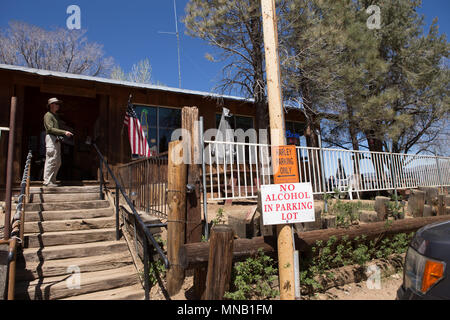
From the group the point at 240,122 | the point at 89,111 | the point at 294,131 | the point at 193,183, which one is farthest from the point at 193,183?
the point at 294,131

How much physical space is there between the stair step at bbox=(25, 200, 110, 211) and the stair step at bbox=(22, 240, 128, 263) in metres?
1.26

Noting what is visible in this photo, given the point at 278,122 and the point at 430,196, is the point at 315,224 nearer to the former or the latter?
the point at 278,122

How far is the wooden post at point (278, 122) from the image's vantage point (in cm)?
322

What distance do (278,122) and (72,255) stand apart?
11.8 feet

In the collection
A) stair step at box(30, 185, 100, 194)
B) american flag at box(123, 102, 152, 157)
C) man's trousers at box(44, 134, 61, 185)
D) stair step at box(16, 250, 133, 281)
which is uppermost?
american flag at box(123, 102, 152, 157)

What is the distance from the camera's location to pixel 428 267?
6.19 feet

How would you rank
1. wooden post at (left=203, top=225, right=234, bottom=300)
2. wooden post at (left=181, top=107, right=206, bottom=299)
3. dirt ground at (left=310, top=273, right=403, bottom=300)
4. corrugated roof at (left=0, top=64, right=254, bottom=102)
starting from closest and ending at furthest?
wooden post at (left=203, top=225, right=234, bottom=300) < wooden post at (left=181, top=107, right=206, bottom=299) < dirt ground at (left=310, top=273, right=403, bottom=300) < corrugated roof at (left=0, top=64, right=254, bottom=102)

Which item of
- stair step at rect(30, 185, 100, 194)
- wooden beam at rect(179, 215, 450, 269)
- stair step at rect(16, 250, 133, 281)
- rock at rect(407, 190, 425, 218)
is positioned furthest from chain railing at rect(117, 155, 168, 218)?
rock at rect(407, 190, 425, 218)

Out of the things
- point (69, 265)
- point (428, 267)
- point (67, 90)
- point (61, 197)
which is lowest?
point (69, 265)

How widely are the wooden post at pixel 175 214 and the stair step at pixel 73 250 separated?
145 cm

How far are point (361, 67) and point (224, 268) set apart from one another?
1008 cm

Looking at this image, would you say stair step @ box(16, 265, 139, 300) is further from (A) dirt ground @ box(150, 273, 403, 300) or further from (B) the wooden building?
(B) the wooden building

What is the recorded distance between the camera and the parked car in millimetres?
1802

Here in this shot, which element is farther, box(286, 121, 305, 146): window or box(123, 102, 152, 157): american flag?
box(286, 121, 305, 146): window
